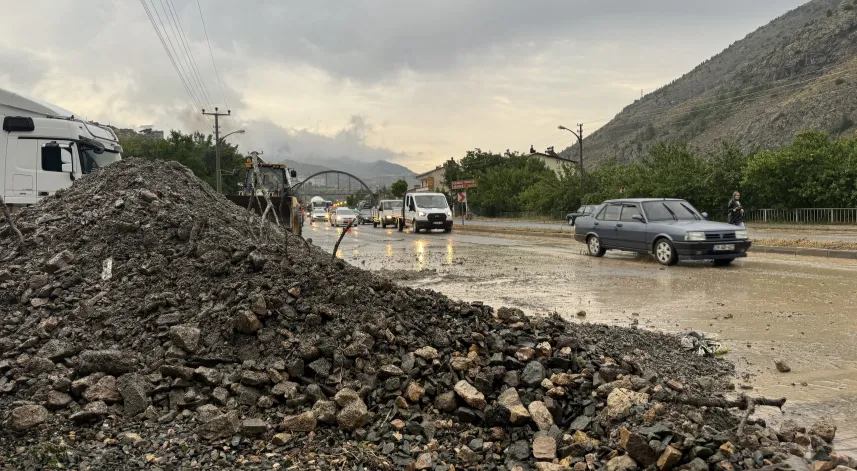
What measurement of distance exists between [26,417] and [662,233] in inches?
473

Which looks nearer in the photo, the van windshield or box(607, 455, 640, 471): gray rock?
box(607, 455, 640, 471): gray rock

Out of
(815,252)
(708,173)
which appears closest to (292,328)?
(815,252)

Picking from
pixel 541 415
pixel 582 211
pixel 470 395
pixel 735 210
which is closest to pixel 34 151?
pixel 470 395

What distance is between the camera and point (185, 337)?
12.8 ft

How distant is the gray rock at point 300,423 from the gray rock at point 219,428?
28 cm

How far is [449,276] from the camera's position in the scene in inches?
439

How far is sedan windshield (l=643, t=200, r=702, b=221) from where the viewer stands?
519 inches

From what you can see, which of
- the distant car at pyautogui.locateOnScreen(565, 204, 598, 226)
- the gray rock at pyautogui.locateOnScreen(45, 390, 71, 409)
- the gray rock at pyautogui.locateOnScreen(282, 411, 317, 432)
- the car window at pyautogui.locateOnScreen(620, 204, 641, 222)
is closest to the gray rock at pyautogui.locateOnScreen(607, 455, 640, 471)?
the gray rock at pyautogui.locateOnScreen(282, 411, 317, 432)

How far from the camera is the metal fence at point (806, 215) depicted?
83.4 ft

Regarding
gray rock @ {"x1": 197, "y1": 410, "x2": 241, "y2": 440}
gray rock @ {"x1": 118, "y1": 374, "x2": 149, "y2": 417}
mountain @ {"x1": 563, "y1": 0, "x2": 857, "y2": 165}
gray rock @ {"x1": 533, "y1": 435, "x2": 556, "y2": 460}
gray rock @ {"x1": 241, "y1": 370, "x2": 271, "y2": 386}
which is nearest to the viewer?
gray rock @ {"x1": 533, "y1": 435, "x2": 556, "y2": 460}

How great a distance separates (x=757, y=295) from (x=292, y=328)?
7.14 meters

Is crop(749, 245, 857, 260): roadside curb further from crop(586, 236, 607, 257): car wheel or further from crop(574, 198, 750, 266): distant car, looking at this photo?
crop(586, 236, 607, 257): car wheel

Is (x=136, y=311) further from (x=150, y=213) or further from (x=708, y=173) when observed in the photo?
(x=708, y=173)

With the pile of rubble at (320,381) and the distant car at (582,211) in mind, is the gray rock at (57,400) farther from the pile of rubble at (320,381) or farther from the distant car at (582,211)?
the distant car at (582,211)
